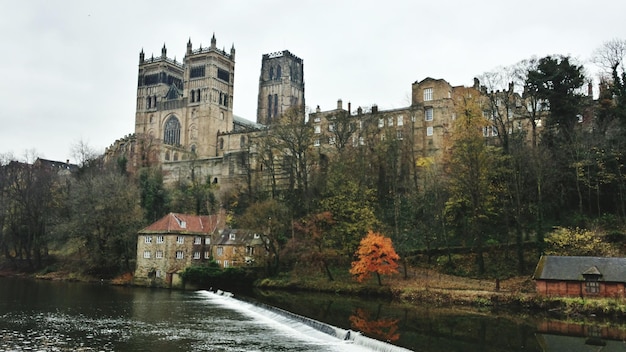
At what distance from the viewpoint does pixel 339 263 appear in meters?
49.8

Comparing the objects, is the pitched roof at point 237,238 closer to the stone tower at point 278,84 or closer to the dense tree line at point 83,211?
the dense tree line at point 83,211

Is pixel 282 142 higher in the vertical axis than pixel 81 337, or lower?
higher

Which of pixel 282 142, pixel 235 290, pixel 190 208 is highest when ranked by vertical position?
pixel 282 142

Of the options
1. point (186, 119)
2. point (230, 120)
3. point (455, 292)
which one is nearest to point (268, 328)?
point (455, 292)

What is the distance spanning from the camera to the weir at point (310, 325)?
23.4 meters

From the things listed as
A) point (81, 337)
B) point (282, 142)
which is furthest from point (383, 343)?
point (282, 142)

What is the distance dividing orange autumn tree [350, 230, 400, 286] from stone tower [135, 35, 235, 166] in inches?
2441

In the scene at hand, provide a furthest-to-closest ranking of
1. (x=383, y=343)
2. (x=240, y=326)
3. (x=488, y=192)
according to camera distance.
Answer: (x=488, y=192) < (x=240, y=326) < (x=383, y=343)

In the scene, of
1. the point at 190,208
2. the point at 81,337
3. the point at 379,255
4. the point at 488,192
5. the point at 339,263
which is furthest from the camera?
the point at 190,208

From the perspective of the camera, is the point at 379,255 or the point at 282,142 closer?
the point at 379,255

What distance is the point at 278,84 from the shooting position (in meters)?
136

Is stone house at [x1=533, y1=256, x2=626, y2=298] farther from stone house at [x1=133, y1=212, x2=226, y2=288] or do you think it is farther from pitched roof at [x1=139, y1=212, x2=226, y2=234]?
pitched roof at [x1=139, y1=212, x2=226, y2=234]

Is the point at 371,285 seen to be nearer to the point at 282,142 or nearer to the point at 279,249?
the point at 279,249

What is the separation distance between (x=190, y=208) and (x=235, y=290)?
22870 mm
